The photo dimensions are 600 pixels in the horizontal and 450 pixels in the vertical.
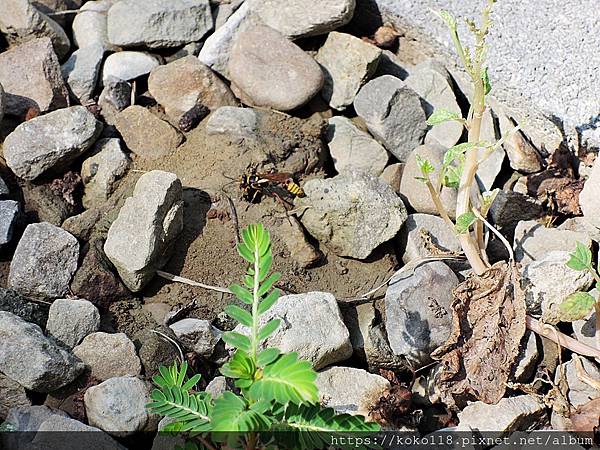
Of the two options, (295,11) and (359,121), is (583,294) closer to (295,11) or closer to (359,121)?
(359,121)

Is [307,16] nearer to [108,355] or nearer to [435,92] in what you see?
[435,92]

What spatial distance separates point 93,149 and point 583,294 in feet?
6.74

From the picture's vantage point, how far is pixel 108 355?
2.71m

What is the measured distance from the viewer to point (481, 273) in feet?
9.55

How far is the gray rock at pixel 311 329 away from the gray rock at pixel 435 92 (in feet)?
3.47

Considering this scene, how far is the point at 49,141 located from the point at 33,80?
421 millimetres

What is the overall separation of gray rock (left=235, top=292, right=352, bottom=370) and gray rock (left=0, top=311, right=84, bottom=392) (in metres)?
0.62

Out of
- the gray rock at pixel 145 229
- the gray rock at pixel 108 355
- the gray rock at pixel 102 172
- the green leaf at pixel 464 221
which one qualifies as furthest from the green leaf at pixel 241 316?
the gray rock at pixel 102 172

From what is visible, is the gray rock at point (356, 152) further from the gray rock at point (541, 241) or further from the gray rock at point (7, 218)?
the gray rock at point (7, 218)

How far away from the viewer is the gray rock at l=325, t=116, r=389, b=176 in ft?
11.3

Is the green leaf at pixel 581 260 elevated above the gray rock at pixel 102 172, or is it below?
above

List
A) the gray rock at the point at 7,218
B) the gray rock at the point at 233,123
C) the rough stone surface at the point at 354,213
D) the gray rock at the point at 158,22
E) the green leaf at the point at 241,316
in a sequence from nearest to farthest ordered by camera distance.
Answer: the green leaf at the point at 241,316
the gray rock at the point at 7,218
the rough stone surface at the point at 354,213
the gray rock at the point at 233,123
the gray rock at the point at 158,22

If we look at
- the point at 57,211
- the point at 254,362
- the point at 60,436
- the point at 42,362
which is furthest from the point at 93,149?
the point at 254,362

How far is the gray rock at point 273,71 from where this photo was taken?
348 cm
